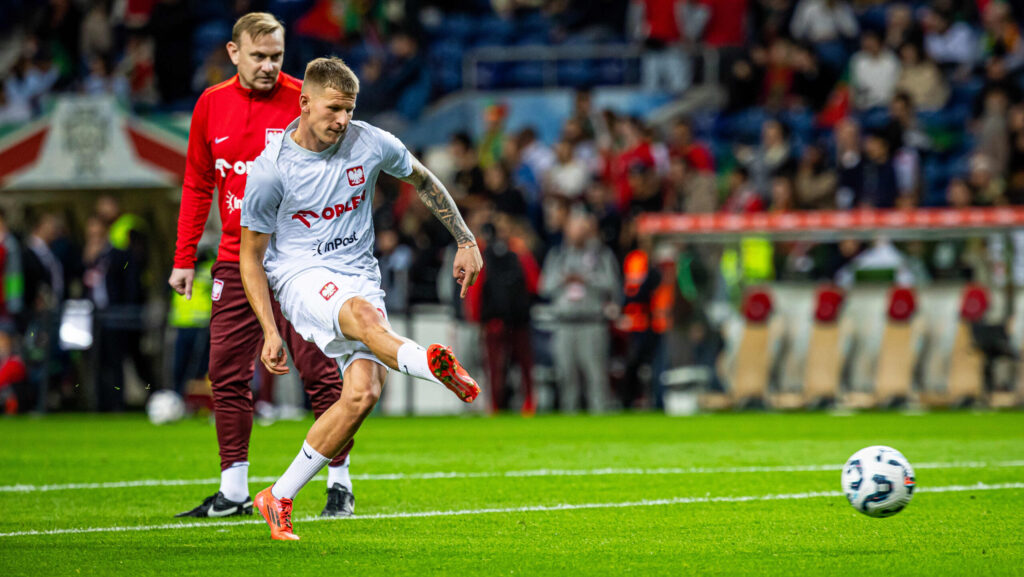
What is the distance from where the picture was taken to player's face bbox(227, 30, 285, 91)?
7449 millimetres

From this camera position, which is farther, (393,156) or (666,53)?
(666,53)

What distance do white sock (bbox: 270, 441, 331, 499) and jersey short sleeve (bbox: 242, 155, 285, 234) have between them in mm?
992

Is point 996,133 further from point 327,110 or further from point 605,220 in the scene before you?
point 327,110

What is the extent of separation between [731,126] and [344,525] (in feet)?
50.1

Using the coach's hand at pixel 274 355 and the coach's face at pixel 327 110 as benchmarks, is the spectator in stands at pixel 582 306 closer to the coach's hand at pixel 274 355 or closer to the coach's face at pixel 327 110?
the coach's face at pixel 327 110

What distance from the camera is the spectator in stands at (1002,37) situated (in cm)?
2002

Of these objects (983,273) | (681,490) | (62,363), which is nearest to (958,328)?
(983,273)

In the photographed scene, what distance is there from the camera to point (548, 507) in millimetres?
7664

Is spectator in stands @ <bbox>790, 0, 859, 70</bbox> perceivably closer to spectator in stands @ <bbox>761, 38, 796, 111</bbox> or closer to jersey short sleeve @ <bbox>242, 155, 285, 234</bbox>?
spectator in stands @ <bbox>761, 38, 796, 111</bbox>

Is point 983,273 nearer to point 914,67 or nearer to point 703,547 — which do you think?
point 914,67

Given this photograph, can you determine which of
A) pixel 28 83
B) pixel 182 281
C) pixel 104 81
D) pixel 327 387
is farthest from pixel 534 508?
pixel 28 83

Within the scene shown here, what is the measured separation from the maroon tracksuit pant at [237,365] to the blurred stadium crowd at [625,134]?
31.2 feet

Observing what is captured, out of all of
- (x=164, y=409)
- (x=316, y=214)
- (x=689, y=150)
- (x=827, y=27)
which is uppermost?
A: (x=827, y=27)

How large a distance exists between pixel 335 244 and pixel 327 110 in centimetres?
62
